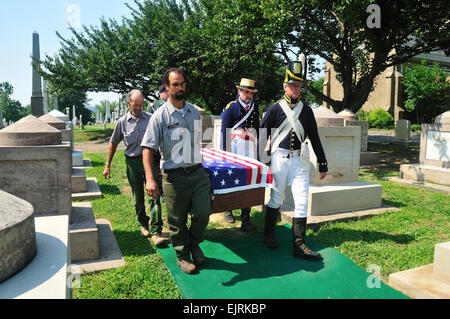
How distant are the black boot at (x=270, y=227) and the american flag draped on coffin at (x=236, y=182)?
281mm

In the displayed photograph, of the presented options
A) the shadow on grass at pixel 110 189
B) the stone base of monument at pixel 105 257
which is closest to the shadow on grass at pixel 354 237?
the stone base of monument at pixel 105 257

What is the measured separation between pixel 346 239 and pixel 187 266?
225 centimetres

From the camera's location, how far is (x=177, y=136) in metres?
3.71

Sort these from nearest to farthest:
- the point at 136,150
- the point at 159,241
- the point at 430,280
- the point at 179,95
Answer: the point at 430,280
the point at 179,95
the point at 159,241
the point at 136,150

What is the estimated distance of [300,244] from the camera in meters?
4.23

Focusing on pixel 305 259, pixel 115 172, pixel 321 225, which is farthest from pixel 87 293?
pixel 115 172

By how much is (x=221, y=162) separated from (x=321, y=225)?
201 cm

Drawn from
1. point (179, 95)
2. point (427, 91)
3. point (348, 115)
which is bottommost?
point (179, 95)

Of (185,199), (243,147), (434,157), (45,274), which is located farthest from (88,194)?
(434,157)

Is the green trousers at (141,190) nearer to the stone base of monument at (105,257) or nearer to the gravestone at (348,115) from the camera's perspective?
the stone base of monument at (105,257)

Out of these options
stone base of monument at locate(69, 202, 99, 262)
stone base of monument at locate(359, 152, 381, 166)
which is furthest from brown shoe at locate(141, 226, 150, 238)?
stone base of monument at locate(359, 152, 381, 166)

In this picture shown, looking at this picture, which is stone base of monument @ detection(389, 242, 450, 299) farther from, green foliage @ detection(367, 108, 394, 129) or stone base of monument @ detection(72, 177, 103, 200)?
green foliage @ detection(367, 108, 394, 129)

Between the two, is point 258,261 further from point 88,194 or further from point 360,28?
point 360,28

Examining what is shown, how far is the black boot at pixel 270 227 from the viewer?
455cm
